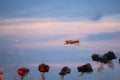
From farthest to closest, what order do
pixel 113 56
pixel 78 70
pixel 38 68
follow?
pixel 38 68 < pixel 78 70 < pixel 113 56

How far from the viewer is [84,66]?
62.8ft

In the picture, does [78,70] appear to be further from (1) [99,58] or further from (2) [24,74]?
(2) [24,74]

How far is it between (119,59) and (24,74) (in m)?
6.67

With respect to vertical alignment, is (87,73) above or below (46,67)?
below

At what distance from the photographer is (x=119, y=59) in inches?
723

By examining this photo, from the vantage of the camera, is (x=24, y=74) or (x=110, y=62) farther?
(x=24, y=74)

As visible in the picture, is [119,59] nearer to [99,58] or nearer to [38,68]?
[99,58]

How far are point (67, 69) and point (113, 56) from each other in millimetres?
3700

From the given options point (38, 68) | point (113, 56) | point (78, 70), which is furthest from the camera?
point (38, 68)

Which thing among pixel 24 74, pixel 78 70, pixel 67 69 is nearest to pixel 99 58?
pixel 78 70

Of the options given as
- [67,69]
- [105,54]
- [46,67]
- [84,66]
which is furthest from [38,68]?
[105,54]

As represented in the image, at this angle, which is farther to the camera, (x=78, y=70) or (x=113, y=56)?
(x=78, y=70)

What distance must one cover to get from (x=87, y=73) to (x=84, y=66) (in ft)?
2.15

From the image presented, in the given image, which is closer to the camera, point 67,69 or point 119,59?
point 119,59
